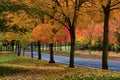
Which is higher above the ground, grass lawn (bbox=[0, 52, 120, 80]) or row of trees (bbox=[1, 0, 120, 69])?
row of trees (bbox=[1, 0, 120, 69])

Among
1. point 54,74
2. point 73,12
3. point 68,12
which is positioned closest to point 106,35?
point 73,12

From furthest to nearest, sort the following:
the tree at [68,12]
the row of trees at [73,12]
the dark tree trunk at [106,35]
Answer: the tree at [68,12], the row of trees at [73,12], the dark tree trunk at [106,35]

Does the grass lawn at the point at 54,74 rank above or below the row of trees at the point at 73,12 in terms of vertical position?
below

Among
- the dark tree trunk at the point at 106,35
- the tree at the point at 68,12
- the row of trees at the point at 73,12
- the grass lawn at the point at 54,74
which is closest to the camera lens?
the grass lawn at the point at 54,74

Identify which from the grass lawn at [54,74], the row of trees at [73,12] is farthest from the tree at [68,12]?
the grass lawn at [54,74]

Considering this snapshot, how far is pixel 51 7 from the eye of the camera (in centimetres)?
2847

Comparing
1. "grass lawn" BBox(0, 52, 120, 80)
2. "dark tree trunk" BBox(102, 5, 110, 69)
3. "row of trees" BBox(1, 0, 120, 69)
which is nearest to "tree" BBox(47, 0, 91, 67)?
"row of trees" BBox(1, 0, 120, 69)

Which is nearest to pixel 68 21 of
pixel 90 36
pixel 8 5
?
pixel 8 5

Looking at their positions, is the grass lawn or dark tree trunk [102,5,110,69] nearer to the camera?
the grass lawn

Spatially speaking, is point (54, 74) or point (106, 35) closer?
point (54, 74)

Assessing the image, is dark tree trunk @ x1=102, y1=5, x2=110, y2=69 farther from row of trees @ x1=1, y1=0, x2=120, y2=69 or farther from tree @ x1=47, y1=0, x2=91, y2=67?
tree @ x1=47, y1=0, x2=91, y2=67

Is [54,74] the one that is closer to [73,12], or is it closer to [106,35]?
[106,35]

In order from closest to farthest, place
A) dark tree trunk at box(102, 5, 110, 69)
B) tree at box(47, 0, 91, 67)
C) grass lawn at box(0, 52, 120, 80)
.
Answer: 1. grass lawn at box(0, 52, 120, 80)
2. dark tree trunk at box(102, 5, 110, 69)
3. tree at box(47, 0, 91, 67)

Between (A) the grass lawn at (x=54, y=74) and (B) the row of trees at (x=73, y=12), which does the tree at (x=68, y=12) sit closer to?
(B) the row of trees at (x=73, y=12)
